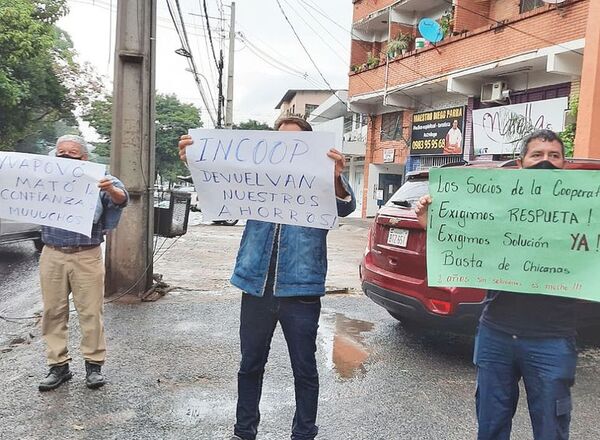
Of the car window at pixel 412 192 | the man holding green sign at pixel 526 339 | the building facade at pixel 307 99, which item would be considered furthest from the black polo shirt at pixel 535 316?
the building facade at pixel 307 99

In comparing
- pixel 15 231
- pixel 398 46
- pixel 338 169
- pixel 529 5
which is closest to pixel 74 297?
pixel 338 169

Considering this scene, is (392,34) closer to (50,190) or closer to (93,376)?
(50,190)

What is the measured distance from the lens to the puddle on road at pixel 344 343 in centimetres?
435

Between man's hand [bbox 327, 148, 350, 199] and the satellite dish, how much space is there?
1367 cm

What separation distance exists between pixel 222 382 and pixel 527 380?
7.62 feet

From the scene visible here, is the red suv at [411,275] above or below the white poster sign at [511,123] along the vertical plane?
below

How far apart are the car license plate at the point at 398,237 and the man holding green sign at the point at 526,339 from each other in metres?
1.99

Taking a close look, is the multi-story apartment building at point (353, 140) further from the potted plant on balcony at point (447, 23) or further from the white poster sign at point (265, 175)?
the white poster sign at point (265, 175)

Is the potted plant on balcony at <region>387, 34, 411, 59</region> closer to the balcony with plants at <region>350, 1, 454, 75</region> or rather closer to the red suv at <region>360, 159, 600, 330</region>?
the balcony with plants at <region>350, 1, 454, 75</region>

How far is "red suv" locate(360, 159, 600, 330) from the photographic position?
410cm

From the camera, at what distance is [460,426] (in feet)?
10.9

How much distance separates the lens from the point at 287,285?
277cm

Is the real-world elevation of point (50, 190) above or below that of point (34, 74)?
below

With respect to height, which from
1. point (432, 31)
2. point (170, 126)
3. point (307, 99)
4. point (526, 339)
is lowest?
point (526, 339)
